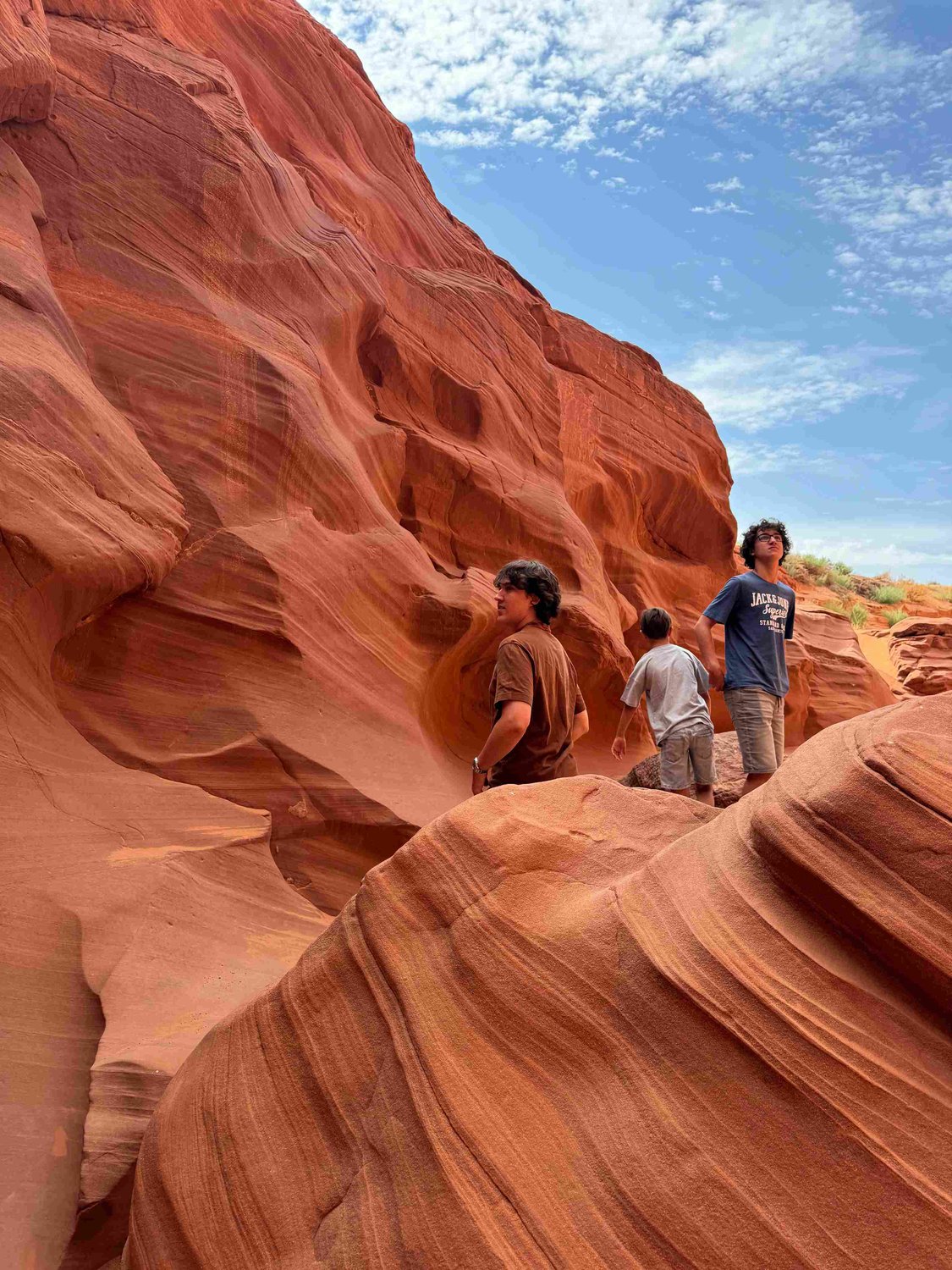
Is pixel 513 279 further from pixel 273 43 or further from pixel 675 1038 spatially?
pixel 675 1038

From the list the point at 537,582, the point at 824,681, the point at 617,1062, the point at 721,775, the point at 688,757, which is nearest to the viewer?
the point at 617,1062

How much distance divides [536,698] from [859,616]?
19713 mm

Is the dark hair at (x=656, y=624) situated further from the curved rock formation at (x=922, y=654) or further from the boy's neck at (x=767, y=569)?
the curved rock formation at (x=922, y=654)

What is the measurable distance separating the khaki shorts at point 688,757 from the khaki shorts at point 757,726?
1.64ft

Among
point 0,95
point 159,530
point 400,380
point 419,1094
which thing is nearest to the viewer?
point 419,1094

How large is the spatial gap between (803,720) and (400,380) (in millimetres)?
7468

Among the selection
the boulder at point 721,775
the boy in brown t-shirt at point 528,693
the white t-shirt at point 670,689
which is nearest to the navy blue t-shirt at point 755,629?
the white t-shirt at point 670,689

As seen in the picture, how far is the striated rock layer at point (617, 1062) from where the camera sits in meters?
1.65

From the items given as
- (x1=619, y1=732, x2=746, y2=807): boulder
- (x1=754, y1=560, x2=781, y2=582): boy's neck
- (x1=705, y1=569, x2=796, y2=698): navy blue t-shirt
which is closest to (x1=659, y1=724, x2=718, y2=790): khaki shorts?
(x1=705, y1=569, x2=796, y2=698): navy blue t-shirt

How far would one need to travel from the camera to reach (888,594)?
24422mm

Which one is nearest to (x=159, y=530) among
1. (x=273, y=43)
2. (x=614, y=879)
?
(x=614, y=879)

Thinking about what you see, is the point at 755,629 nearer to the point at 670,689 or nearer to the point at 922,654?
the point at 670,689

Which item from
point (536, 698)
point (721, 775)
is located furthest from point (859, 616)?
point (536, 698)

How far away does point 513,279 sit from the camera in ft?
37.9
